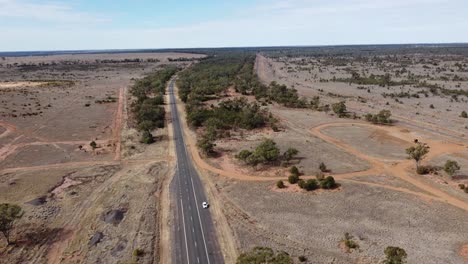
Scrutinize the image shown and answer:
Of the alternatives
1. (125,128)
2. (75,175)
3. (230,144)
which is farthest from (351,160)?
(125,128)

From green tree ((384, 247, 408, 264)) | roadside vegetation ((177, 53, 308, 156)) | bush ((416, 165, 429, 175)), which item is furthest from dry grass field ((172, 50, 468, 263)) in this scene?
green tree ((384, 247, 408, 264))

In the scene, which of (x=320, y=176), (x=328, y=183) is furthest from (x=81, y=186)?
(x=328, y=183)

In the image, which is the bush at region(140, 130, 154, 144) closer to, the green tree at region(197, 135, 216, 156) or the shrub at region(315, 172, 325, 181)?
the green tree at region(197, 135, 216, 156)

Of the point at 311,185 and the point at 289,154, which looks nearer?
the point at 311,185

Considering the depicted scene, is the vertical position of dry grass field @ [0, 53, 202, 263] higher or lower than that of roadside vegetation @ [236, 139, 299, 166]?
lower

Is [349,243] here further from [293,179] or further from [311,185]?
[293,179]

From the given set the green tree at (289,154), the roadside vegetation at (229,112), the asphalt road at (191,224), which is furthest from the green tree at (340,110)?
the asphalt road at (191,224)

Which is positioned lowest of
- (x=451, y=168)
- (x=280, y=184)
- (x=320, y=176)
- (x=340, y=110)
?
(x=280, y=184)

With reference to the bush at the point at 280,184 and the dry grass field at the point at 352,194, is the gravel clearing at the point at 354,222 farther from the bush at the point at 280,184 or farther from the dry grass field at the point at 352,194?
the bush at the point at 280,184

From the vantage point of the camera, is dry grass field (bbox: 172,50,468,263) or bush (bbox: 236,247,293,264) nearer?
bush (bbox: 236,247,293,264)
